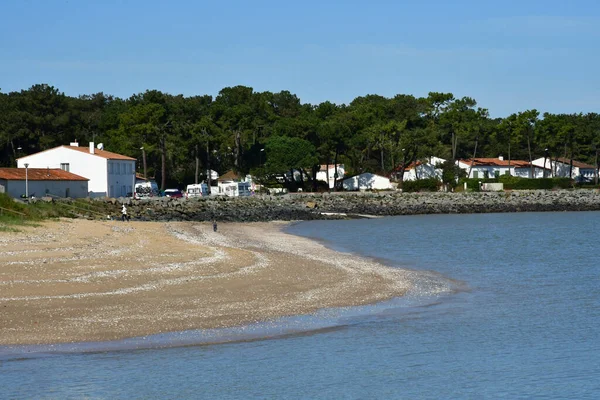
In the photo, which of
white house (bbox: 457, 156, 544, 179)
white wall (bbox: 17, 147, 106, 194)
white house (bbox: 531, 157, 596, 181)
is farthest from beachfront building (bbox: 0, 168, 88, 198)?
white house (bbox: 531, 157, 596, 181)

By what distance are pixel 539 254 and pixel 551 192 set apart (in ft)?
232

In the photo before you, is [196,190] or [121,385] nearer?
[121,385]

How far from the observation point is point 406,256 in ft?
134

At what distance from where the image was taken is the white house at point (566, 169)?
143m

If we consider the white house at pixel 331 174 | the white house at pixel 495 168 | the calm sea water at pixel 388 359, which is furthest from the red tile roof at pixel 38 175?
the white house at pixel 495 168

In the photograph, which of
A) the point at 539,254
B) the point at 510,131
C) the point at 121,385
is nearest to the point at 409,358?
the point at 121,385

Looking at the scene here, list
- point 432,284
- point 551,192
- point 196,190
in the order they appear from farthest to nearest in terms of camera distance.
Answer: point 551,192 → point 196,190 → point 432,284

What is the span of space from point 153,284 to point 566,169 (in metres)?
131

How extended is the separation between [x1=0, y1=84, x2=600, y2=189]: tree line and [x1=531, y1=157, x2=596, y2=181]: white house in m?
3.70

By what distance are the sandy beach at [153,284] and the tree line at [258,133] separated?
66246mm

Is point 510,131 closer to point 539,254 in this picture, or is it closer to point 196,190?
point 196,190

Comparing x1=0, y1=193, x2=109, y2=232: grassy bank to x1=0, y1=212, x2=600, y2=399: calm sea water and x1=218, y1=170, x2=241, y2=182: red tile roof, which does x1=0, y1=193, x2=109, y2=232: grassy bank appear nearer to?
x1=0, y1=212, x2=600, y2=399: calm sea water

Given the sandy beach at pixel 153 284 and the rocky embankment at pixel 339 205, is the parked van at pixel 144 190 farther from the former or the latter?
the sandy beach at pixel 153 284

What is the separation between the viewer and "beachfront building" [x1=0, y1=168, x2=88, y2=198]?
223 ft
